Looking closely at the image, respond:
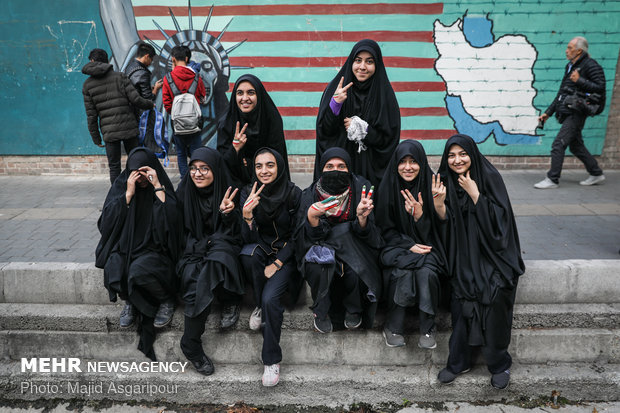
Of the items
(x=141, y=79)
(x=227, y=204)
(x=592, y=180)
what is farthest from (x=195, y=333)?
(x=592, y=180)

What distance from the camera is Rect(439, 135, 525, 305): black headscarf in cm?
295

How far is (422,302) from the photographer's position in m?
2.89

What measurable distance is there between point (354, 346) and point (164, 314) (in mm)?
1367

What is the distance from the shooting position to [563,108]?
5801 millimetres

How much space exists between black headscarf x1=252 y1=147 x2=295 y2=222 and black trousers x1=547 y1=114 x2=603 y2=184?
4.34 metres

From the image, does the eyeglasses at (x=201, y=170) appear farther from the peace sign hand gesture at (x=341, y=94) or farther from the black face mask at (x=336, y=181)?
the peace sign hand gesture at (x=341, y=94)

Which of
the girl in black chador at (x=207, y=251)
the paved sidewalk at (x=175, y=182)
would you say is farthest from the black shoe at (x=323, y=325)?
the paved sidewalk at (x=175, y=182)

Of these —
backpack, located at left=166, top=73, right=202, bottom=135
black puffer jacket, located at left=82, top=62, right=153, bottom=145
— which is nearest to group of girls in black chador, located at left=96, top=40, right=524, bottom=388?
backpack, located at left=166, top=73, right=202, bottom=135

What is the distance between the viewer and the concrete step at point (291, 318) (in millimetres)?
3174

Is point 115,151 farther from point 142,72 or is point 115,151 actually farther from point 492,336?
point 492,336

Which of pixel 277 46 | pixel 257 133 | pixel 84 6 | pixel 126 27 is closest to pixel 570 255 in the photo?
pixel 257 133

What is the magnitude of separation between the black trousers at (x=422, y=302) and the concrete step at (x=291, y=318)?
156 millimetres

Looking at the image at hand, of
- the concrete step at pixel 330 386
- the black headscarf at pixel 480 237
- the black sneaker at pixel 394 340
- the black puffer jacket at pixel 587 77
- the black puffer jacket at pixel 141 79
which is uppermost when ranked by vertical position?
the black puffer jacket at pixel 587 77

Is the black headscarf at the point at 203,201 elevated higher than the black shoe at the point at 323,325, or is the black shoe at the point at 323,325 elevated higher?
the black headscarf at the point at 203,201
